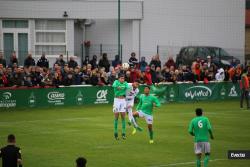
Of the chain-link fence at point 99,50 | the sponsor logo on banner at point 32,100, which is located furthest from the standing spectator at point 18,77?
the chain-link fence at point 99,50

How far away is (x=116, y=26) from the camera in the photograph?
177ft

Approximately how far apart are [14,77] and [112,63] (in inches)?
374

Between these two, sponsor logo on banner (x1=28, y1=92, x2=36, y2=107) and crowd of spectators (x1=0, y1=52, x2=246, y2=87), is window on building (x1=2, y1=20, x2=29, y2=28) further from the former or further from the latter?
sponsor logo on banner (x1=28, y1=92, x2=36, y2=107)

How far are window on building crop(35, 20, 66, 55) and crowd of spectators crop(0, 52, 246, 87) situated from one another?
600 centimetres

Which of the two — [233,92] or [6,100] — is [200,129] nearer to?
[6,100]

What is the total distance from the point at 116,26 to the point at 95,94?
12764 millimetres

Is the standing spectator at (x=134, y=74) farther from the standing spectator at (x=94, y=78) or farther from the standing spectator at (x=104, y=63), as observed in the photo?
the standing spectator at (x=104, y=63)

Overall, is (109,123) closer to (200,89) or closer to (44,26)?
(200,89)

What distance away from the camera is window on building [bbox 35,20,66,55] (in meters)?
51.4

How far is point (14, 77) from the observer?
3938 cm

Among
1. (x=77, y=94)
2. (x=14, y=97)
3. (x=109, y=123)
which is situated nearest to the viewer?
(x=109, y=123)

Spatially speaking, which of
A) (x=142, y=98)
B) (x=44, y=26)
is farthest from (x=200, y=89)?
(x=142, y=98)

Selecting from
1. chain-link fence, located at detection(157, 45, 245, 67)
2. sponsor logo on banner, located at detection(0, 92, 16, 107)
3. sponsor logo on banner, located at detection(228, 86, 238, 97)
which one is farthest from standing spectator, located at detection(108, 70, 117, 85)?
chain-link fence, located at detection(157, 45, 245, 67)

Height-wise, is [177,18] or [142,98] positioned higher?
[177,18]
